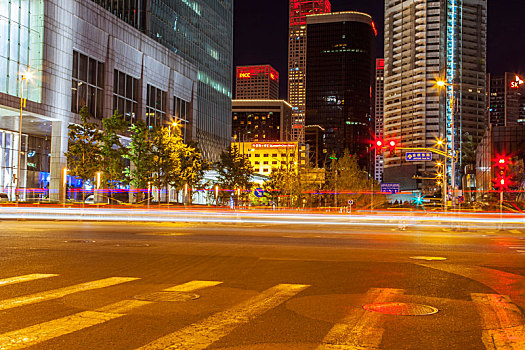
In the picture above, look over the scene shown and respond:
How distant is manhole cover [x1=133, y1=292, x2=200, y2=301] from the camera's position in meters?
8.61

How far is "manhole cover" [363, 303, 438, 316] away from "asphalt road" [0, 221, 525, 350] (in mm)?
14

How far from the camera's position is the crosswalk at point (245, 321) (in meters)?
6.09

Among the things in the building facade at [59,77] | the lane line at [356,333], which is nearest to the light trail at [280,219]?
the building facade at [59,77]

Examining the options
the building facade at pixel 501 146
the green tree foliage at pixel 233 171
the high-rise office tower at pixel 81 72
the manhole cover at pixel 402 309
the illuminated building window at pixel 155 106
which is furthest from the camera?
the building facade at pixel 501 146

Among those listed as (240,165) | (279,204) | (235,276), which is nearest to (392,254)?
(235,276)

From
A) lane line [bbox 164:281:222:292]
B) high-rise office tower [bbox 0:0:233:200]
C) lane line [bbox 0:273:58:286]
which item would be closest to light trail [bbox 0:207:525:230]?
high-rise office tower [bbox 0:0:233:200]

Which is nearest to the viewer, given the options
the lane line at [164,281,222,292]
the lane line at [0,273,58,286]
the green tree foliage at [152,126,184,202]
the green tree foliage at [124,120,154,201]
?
the lane line at [164,281,222,292]

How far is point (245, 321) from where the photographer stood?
23.5 feet

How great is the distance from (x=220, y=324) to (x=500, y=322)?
3552 millimetres

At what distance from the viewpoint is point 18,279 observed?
10.4m

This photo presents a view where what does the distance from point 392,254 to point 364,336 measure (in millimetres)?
9695

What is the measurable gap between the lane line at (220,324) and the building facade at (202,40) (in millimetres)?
74151

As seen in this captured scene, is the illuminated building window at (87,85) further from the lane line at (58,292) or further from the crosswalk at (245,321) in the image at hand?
the crosswalk at (245,321)

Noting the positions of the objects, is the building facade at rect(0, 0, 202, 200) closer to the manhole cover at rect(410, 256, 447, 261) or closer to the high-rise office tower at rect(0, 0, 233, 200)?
the high-rise office tower at rect(0, 0, 233, 200)
